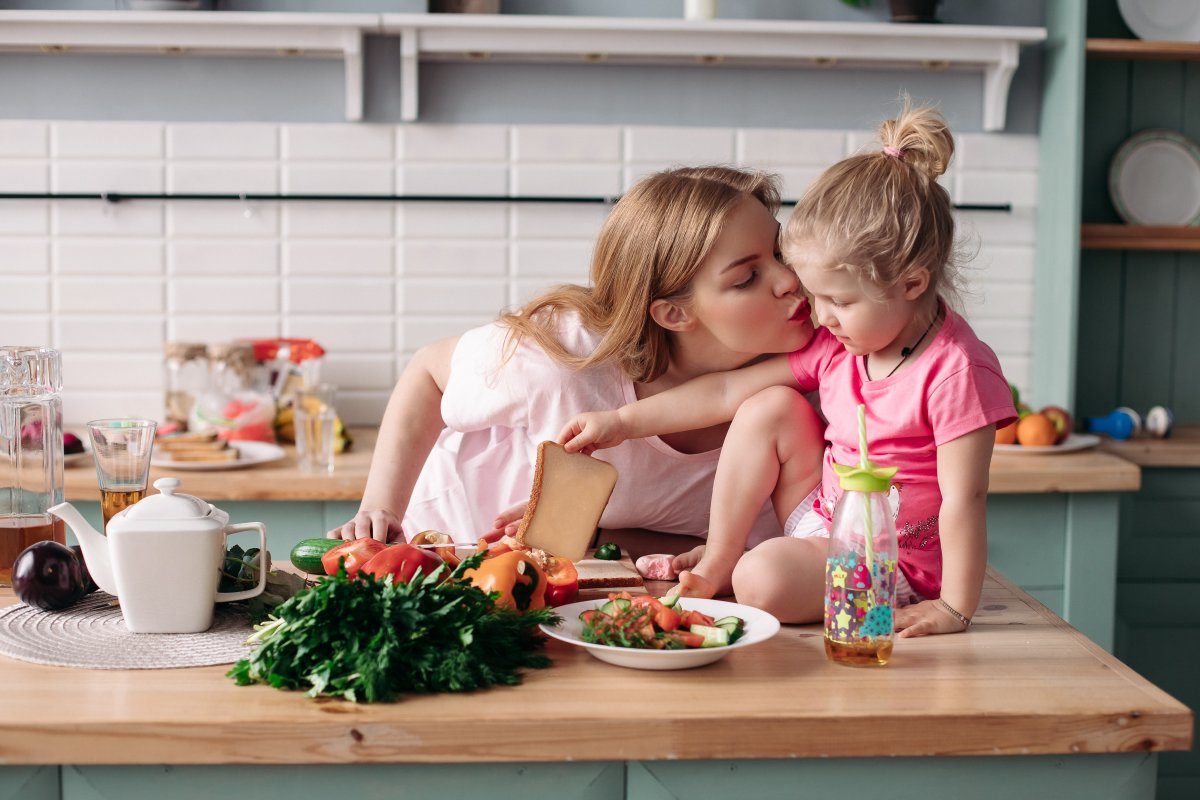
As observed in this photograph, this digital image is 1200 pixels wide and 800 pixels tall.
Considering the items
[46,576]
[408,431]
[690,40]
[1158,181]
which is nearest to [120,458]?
[46,576]

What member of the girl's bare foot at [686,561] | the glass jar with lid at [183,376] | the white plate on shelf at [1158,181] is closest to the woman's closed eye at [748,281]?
the girl's bare foot at [686,561]

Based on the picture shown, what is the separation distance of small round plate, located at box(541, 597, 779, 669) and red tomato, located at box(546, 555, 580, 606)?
34 mm

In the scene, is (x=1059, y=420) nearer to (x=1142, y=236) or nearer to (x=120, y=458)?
(x=1142, y=236)

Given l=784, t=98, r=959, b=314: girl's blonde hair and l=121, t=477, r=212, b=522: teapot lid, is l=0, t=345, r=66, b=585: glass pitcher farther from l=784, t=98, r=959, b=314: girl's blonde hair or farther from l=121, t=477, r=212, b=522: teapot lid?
l=784, t=98, r=959, b=314: girl's blonde hair

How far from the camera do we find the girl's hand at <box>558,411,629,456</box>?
64.6 inches

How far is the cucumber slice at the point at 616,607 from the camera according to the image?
1.21 m

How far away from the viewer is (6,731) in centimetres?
103

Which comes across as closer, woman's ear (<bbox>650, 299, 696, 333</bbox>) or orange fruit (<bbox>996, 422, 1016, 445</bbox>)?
woman's ear (<bbox>650, 299, 696, 333</bbox>)

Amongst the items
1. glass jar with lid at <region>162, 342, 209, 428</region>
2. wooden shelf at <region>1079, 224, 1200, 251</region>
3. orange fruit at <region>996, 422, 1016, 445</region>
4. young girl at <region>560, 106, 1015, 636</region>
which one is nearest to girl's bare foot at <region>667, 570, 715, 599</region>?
young girl at <region>560, 106, 1015, 636</region>

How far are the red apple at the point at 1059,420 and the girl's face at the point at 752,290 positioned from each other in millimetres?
1274

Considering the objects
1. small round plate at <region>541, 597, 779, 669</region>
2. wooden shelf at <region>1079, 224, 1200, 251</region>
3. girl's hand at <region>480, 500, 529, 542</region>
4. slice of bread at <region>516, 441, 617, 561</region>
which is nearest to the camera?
small round plate at <region>541, 597, 779, 669</region>

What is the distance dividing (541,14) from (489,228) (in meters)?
0.56

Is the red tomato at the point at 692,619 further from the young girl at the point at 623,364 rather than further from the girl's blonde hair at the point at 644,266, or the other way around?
the girl's blonde hair at the point at 644,266

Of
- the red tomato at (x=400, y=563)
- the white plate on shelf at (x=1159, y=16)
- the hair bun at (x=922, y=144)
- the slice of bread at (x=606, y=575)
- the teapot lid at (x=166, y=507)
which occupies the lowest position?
the slice of bread at (x=606, y=575)
